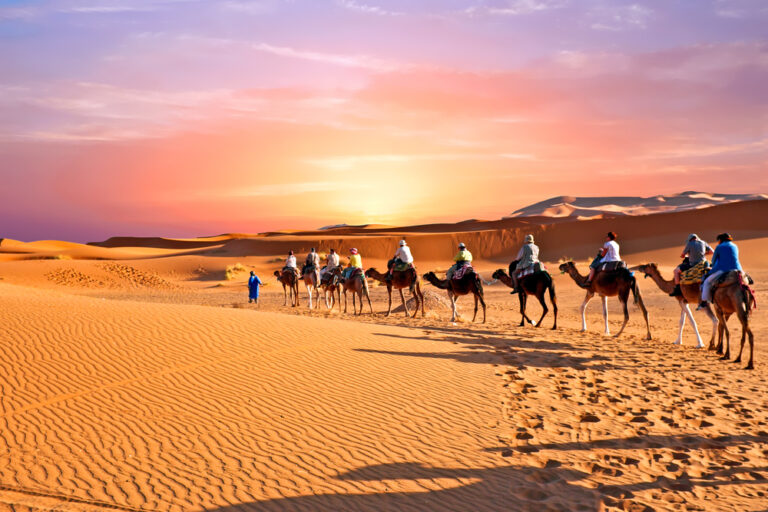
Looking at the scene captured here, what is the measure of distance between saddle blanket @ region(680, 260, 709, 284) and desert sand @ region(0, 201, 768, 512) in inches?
66.4

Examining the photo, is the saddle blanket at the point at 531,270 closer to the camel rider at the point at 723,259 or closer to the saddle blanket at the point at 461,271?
the saddle blanket at the point at 461,271

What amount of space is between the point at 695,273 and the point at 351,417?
9.75 m

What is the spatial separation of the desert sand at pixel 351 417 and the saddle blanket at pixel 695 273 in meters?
1.69

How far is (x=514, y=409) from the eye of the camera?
821 centimetres

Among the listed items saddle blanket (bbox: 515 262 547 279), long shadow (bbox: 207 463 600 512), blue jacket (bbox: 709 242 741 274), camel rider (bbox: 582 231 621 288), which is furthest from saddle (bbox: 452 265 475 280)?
long shadow (bbox: 207 463 600 512)

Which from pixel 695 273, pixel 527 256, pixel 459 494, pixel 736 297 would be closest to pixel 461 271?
pixel 527 256

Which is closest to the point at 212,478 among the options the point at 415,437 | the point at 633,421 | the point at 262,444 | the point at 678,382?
the point at 262,444

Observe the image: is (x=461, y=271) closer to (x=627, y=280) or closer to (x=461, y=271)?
(x=461, y=271)

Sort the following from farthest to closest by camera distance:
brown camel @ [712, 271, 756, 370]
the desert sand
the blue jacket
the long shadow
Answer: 1. the blue jacket
2. brown camel @ [712, 271, 756, 370]
3. the desert sand
4. the long shadow

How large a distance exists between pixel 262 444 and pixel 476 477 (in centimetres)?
246

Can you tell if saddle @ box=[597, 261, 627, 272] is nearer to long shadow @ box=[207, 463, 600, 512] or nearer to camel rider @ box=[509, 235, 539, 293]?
camel rider @ box=[509, 235, 539, 293]

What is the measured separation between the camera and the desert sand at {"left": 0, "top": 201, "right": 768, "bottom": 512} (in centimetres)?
557

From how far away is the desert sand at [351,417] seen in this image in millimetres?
5566

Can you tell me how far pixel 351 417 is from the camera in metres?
7.64
